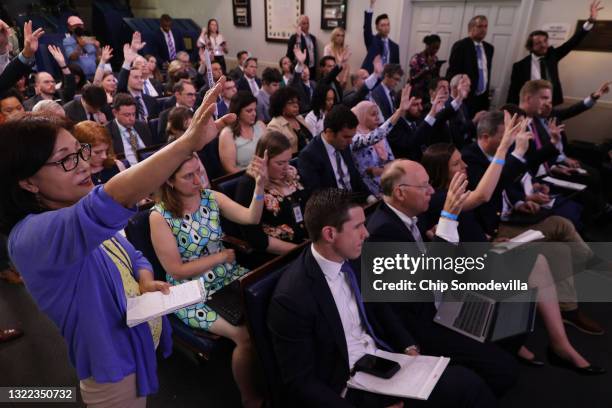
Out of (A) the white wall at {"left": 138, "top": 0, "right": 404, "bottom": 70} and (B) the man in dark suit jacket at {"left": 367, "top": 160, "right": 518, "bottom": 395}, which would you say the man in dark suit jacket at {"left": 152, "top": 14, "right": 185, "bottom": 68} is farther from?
(B) the man in dark suit jacket at {"left": 367, "top": 160, "right": 518, "bottom": 395}

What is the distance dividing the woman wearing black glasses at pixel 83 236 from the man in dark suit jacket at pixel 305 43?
6200mm

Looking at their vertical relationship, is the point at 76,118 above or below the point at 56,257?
below

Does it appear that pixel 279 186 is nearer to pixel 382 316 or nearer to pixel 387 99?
pixel 382 316

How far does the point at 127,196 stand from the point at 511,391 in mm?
2262

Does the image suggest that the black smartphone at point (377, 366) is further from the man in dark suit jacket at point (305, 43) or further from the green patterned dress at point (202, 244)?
the man in dark suit jacket at point (305, 43)

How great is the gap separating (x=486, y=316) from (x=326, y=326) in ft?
3.12

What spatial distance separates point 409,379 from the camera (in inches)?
60.6

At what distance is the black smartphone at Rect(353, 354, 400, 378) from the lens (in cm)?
154

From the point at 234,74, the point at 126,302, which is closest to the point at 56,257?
the point at 126,302

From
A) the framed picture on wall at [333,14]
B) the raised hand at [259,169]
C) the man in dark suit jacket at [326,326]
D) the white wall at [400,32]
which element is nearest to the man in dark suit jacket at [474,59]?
the white wall at [400,32]

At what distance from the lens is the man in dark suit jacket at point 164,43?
7.78m

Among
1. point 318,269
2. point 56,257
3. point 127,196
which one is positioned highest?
point 127,196

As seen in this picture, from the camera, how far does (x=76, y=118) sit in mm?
3617

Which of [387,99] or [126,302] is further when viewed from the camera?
[387,99]
